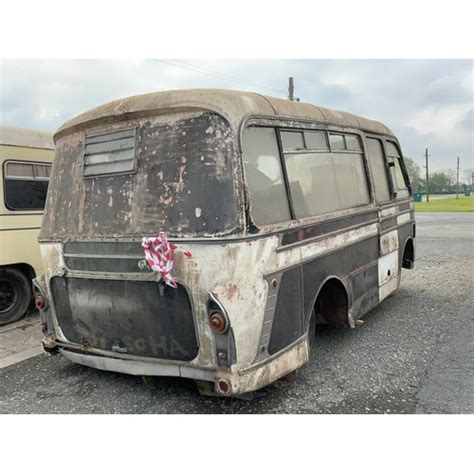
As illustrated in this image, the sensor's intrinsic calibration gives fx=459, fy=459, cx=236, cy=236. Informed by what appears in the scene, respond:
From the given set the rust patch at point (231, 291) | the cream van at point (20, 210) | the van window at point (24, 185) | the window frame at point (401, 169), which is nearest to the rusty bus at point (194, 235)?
the rust patch at point (231, 291)

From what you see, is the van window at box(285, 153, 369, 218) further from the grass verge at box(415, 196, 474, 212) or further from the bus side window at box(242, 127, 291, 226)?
the grass verge at box(415, 196, 474, 212)

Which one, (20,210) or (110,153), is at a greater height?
(110,153)

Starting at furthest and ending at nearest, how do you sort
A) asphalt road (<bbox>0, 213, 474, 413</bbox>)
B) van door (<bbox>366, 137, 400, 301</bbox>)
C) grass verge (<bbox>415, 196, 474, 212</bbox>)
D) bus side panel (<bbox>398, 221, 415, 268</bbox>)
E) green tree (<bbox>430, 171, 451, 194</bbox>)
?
green tree (<bbox>430, 171, 451, 194</bbox>) < grass verge (<bbox>415, 196, 474, 212</bbox>) < bus side panel (<bbox>398, 221, 415, 268</bbox>) < van door (<bbox>366, 137, 400, 301</bbox>) < asphalt road (<bbox>0, 213, 474, 413</bbox>)

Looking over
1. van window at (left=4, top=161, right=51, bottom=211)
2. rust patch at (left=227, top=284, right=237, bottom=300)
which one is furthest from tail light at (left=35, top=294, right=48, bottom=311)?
van window at (left=4, top=161, right=51, bottom=211)

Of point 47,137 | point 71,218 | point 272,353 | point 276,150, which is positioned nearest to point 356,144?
point 276,150

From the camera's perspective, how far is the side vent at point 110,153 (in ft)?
11.8

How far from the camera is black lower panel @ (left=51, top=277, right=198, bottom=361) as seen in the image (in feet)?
11.2

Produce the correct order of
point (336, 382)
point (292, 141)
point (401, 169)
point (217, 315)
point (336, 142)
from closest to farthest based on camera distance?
point (217, 315)
point (292, 141)
point (336, 382)
point (336, 142)
point (401, 169)

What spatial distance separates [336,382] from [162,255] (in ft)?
6.58

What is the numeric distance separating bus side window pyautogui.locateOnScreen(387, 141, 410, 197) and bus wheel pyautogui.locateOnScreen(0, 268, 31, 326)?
5.57 m

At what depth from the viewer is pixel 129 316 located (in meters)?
3.61

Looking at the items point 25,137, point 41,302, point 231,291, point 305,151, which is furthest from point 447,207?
point 231,291

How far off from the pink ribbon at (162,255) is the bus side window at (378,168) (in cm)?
331

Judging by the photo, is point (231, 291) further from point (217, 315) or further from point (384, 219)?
point (384, 219)
